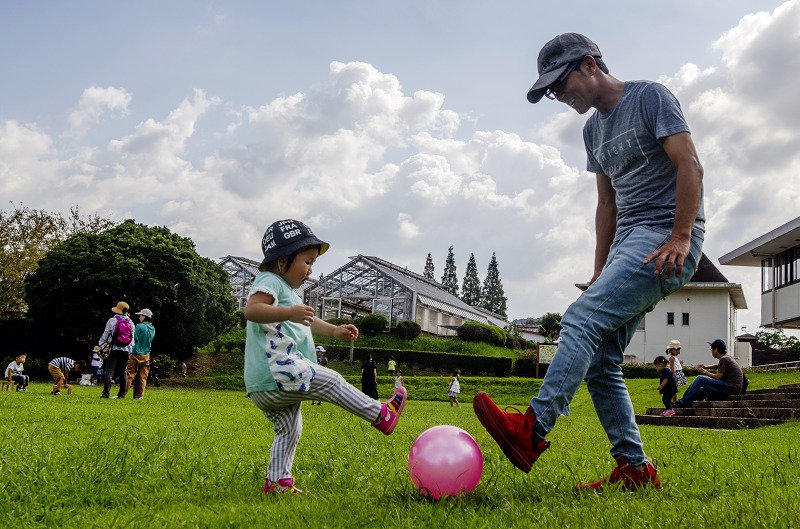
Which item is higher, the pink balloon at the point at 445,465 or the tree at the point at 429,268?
the tree at the point at 429,268

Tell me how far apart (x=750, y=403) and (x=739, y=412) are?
48.5 inches

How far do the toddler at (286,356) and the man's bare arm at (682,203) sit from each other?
175 centimetres

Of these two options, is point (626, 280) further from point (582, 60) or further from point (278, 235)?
point (278, 235)

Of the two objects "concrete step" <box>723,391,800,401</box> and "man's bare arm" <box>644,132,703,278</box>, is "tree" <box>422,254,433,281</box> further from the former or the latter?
"man's bare arm" <box>644,132,703,278</box>

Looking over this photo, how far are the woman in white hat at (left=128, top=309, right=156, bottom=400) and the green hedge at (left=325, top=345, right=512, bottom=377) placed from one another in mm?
25253

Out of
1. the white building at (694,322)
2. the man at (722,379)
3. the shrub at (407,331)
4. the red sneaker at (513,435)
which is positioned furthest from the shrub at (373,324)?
the red sneaker at (513,435)

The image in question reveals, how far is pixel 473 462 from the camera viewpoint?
298cm

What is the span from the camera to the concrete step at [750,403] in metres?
12.2

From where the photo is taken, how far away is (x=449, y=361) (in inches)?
1441

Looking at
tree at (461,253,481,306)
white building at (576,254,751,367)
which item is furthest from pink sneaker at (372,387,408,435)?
tree at (461,253,481,306)

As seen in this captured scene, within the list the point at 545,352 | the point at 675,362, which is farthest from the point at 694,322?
the point at 675,362

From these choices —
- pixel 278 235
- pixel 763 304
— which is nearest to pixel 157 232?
pixel 278 235

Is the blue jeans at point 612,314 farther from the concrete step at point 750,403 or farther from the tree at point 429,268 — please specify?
the tree at point 429,268

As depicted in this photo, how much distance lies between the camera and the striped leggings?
312 centimetres
